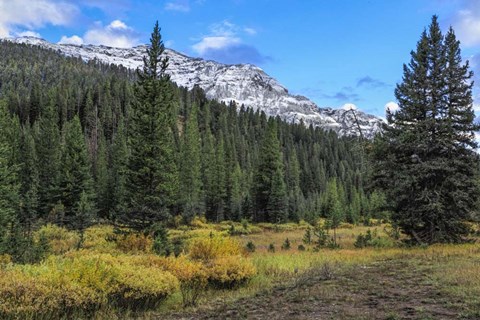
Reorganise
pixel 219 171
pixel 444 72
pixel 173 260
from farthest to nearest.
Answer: pixel 219 171 → pixel 444 72 → pixel 173 260

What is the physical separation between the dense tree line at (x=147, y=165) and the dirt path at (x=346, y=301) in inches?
484

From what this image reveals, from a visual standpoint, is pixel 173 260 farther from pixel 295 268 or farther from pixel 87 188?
pixel 87 188

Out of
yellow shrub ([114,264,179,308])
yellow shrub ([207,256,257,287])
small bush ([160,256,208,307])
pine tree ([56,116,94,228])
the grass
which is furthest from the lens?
pine tree ([56,116,94,228])

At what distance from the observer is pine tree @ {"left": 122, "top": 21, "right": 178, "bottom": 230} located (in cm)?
2347

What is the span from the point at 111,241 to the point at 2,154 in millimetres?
9935

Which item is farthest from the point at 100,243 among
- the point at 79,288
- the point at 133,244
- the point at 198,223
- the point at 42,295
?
the point at 198,223

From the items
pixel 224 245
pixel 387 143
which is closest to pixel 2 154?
pixel 224 245

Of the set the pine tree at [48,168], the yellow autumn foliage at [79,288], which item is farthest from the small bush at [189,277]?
the pine tree at [48,168]

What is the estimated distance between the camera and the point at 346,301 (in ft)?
29.1

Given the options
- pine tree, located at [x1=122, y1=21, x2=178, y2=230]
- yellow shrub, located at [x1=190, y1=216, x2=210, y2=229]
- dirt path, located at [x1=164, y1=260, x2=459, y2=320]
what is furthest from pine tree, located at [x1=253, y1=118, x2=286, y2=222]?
dirt path, located at [x1=164, y1=260, x2=459, y2=320]

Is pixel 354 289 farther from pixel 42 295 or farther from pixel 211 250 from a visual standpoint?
pixel 42 295

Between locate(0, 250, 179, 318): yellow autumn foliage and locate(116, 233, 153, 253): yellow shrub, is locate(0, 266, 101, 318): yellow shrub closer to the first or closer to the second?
locate(0, 250, 179, 318): yellow autumn foliage

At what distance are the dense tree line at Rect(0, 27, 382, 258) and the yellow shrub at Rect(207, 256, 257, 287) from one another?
35.0 feet

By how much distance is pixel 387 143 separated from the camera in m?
22.8
